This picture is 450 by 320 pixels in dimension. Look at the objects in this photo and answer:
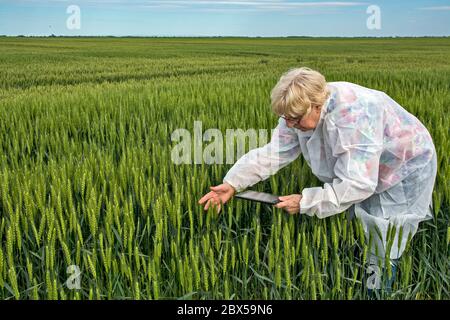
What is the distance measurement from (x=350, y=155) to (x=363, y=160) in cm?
5

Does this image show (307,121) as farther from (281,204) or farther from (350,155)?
(281,204)

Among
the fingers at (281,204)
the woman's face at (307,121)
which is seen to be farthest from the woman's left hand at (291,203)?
the woman's face at (307,121)

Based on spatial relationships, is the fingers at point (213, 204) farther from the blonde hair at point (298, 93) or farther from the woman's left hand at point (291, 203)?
the blonde hair at point (298, 93)

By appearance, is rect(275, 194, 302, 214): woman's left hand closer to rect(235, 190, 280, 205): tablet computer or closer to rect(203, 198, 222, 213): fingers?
rect(235, 190, 280, 205): tablet computer

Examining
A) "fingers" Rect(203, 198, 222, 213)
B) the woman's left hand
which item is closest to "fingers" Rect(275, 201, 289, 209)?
the woman's left hand

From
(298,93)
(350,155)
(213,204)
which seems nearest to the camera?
(298,93)

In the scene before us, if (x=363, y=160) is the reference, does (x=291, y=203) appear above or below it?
below

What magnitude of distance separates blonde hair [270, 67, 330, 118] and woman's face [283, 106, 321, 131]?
0.04m

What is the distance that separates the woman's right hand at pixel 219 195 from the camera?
5.98 ft

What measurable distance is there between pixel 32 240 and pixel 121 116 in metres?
2.34

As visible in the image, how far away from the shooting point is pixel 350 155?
1.67 metres

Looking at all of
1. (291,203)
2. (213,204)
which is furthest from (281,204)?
(213,204)

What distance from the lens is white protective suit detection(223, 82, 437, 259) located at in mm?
1673

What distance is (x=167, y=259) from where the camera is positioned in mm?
1707
